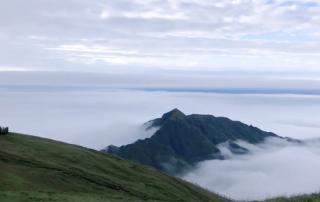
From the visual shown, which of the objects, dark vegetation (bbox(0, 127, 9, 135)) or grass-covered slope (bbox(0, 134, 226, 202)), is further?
dark vegetation (bbox(0, 127, 9, 135))

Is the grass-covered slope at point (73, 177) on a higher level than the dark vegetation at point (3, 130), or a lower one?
lower

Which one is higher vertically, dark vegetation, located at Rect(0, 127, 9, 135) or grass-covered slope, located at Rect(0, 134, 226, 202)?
dark vegetation, located at Rect(0, 127, 9, 135)

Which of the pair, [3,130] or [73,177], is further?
[3,130]

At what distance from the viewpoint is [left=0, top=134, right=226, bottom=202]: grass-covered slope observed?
2253 inches

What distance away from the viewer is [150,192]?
277ft

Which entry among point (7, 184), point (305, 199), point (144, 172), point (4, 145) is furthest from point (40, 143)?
point (305, 199)

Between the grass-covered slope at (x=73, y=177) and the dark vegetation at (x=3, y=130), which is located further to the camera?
the dark vegetation at (x=3, y=130)

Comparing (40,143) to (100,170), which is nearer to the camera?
(100,170)

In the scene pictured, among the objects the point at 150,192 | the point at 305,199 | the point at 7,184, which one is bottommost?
the point at 150,192

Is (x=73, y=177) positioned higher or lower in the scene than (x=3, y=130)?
lower

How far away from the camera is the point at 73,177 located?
74.6 m

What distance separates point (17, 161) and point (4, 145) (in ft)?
41.6

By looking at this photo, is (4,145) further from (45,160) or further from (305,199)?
(305,199)

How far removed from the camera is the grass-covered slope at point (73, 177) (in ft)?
188
